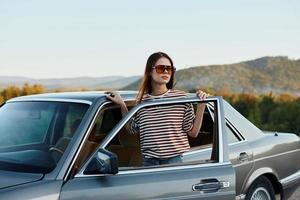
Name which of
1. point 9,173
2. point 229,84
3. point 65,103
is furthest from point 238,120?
point 229,84

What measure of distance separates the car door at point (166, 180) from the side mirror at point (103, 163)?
0.04 m

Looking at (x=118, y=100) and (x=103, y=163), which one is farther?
(x=118, y=100)

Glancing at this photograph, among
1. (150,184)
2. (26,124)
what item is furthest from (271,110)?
(150,184)

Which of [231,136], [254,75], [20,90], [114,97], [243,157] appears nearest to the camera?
[114,97]

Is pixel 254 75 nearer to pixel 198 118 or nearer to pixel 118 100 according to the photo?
pixel 198 118

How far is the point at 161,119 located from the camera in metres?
4.79

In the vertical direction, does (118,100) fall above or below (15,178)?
above

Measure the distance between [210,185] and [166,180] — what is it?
40 cm

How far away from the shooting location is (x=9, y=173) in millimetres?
4188

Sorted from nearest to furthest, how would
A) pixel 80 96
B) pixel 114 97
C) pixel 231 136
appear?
pixel 114 97 → pixel 80 96 → pixel 231 136

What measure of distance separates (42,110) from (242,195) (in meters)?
1.97

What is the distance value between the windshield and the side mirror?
289 mm

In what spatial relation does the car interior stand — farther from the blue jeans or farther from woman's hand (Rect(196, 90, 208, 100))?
woman's hand (Rect(196, 90, 208, 100))

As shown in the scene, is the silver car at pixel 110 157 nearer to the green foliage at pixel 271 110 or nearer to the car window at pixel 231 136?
the car window at pixel 231 136
